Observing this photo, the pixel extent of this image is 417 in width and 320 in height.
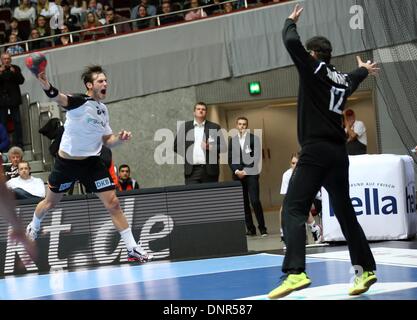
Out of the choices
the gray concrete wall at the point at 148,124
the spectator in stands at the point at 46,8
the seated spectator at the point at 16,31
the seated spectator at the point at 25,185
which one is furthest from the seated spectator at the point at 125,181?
the spectator in stands at the point at 46,8

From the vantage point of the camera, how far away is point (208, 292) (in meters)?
7.85

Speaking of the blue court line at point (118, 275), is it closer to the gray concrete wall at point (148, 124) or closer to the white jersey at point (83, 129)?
the white jersey at point (83, 129)

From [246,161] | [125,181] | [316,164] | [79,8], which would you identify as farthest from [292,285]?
[79,8]

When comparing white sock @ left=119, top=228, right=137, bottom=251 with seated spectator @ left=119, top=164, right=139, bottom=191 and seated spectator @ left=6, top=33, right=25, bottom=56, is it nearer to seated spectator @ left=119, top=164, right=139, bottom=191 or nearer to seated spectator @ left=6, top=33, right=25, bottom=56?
seated spectator @ left=119, top=164, right=139, bottom=191

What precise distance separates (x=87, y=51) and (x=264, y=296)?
13.4 metres

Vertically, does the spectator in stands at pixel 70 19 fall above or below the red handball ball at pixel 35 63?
above

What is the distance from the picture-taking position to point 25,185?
1297cm

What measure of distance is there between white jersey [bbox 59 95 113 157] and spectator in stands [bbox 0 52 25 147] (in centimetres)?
754

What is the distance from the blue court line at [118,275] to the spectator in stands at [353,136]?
15.8 feet

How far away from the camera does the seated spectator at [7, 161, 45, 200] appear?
42.0ft

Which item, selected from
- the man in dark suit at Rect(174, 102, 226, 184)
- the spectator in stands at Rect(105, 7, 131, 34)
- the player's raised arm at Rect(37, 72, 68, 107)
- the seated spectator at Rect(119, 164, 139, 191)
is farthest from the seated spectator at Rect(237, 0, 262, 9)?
the player's raised arm at Rect(37, 72, 68, 107)

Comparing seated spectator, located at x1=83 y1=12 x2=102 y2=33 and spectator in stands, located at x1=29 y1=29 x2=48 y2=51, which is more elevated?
seated spectator, located at x1=83 y1=12 x2=102 y2=33

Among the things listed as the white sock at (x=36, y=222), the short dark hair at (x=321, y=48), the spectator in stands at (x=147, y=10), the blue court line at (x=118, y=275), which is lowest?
the blue court line at (x=118, y=275)

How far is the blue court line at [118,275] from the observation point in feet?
30.0
